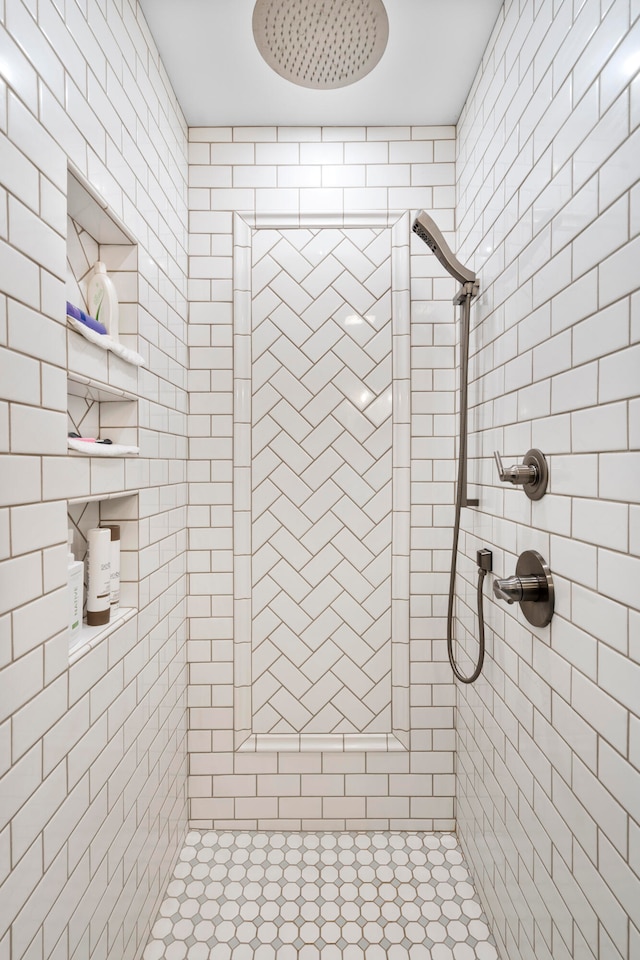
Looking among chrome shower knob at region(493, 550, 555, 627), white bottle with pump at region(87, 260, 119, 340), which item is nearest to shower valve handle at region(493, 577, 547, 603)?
Answer: chrome shower knob at region(493, 550, 555, 627)

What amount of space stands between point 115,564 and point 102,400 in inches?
16.3

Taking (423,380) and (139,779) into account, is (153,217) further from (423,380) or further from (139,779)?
(139,779)

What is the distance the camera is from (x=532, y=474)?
1070 mm

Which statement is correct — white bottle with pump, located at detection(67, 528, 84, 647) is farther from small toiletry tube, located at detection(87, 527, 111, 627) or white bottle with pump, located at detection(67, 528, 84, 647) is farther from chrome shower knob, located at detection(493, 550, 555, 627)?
chrome shower knob, located at detection(493, 550, 555, 627)

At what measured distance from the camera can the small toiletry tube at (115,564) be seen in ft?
4.10

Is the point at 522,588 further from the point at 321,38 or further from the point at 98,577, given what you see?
the point at 321,38

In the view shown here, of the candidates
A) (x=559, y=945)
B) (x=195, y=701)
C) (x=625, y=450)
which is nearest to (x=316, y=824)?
(x=195, y=701)

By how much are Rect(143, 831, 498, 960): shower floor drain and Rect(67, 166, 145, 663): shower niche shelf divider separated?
917 millimetres

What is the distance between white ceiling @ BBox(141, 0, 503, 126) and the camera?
4.52 ft

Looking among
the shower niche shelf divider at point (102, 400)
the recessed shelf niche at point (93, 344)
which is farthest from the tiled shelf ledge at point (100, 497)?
the recessed shelf niche at point (93, 344)

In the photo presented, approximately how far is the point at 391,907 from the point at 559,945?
64cm

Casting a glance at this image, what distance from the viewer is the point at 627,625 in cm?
76

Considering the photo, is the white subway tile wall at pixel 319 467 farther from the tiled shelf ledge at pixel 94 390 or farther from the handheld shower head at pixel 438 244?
the tiled shelf ledge at pixel 94 390

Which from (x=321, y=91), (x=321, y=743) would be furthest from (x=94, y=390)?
(x=321, y=743)
